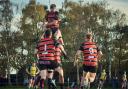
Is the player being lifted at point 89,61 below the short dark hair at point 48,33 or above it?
below

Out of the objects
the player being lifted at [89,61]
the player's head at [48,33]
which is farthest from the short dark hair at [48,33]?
the player being lifted at [89,61]

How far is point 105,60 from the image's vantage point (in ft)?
262

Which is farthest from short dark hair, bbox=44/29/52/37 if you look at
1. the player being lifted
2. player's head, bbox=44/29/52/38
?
the player being lifted

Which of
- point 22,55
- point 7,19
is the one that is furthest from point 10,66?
point 7,19

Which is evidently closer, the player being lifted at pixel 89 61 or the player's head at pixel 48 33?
the player's head at pixel 48 33

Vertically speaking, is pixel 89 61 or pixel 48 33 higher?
pixel 48 33

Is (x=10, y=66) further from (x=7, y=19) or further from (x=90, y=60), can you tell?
(x=90, y=60)

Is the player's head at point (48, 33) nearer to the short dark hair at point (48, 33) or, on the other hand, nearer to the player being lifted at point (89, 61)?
the short dark hair at point (48, 33)

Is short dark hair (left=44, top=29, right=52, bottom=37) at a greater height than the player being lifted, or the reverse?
short dark hair (left=44, top=29, right=52, bottom=37)

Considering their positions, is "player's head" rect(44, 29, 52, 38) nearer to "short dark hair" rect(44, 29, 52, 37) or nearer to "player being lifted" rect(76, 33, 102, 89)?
"short dark hair" rect(44, 29, 52, 37)

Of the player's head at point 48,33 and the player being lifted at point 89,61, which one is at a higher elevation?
the player's head at point 48,33

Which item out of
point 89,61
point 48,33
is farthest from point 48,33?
point 89,61

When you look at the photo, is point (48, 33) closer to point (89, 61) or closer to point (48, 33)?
point (48, 33)

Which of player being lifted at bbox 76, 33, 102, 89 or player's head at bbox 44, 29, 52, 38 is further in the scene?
player being lifted at bbox 76, 33, 102, 89
